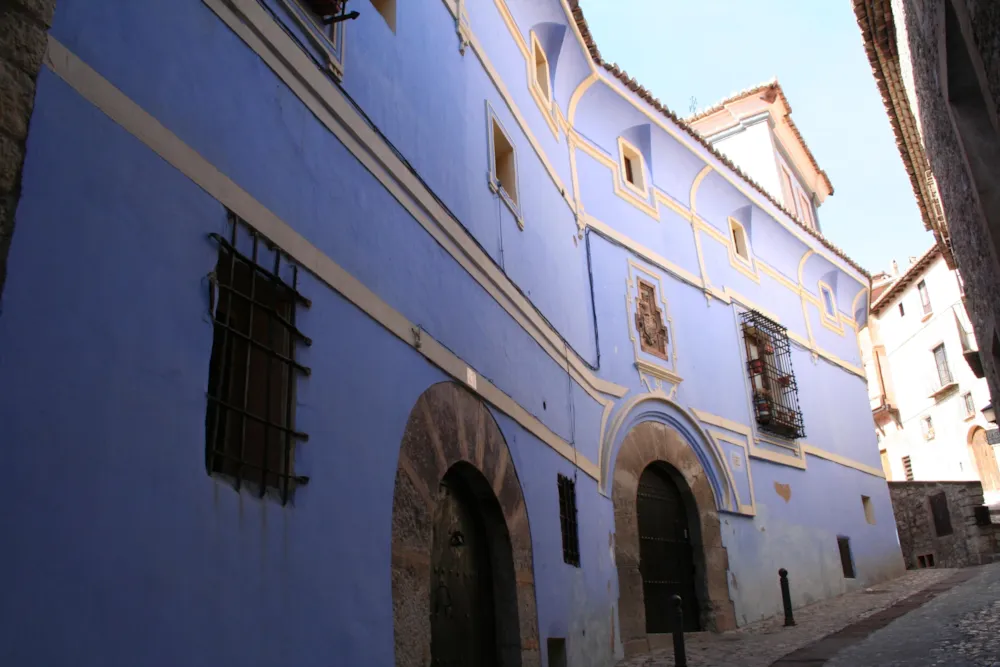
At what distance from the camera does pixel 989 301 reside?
19.4 feet

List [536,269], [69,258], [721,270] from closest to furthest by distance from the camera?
1. [69,258]
2. [536,269]
3. [721,270]

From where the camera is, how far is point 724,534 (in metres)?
10.7

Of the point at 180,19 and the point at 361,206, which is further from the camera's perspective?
the point at 361,206

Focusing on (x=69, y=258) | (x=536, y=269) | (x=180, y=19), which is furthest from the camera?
(x=536, y=269)

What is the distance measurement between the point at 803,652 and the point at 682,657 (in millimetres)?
1405

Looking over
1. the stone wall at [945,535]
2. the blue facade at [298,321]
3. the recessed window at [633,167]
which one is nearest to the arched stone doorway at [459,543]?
the blue facade at [298,321]

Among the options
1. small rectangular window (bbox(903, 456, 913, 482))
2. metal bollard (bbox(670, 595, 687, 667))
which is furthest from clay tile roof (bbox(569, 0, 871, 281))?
small rectangular window (bbox(903, 456, 913, 482))

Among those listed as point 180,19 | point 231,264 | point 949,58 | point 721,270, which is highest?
point 721,270

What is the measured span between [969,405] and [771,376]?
16.0 metres

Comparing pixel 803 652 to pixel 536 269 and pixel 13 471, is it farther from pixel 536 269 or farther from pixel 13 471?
pixel 13 471

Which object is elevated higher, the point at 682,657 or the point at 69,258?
the point at 69,258

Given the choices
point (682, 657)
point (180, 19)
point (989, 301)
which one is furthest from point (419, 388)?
point (989, 301)

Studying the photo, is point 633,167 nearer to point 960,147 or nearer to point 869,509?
point 960,147

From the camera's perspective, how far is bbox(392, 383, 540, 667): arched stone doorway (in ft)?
14.8
